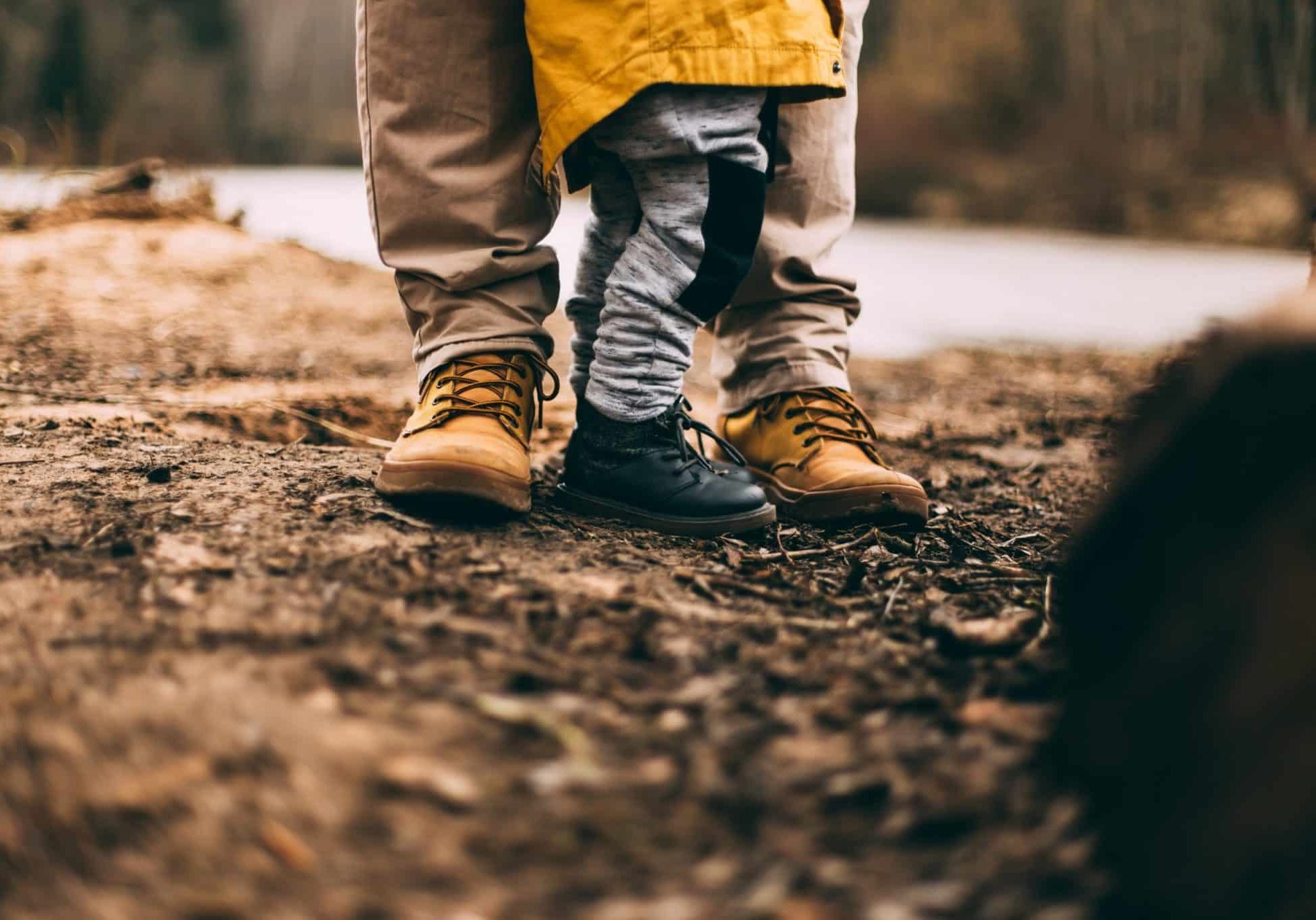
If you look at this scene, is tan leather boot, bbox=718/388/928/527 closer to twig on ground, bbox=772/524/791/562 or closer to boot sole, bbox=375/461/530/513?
twig on ground, bbox=772/524/791/562

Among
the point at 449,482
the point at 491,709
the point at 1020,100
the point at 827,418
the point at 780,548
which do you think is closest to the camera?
the point at 491,709

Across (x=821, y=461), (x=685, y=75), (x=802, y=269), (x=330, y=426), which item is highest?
(x=685, y=75)

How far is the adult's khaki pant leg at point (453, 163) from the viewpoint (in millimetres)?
1465

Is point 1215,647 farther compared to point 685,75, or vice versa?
point 685,75

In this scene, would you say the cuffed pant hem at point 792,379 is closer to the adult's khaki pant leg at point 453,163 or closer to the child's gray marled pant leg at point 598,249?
the child's gray marled pant leg at point 598,249

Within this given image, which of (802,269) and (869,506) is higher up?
(802,269)

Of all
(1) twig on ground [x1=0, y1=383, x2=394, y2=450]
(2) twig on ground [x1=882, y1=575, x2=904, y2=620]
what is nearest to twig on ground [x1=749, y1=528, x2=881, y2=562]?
(2) twig on ground [x1=882, y1=575, x2=904, y2=620]

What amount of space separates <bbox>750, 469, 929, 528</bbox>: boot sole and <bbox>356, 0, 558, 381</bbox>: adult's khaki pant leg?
0.51 m

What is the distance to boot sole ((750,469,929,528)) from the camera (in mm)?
1549

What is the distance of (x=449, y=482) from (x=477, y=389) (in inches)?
8.5

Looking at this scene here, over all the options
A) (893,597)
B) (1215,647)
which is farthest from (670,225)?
(1215,647)

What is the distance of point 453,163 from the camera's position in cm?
151

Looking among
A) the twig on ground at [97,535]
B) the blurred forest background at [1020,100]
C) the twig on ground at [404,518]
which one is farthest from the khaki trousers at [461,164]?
the blurred forest background at [1020,100]

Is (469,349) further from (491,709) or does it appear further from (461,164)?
(491,709)
